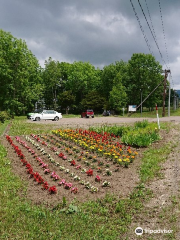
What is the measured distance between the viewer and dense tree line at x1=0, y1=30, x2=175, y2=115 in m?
35.6

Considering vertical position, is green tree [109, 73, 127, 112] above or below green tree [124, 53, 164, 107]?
below

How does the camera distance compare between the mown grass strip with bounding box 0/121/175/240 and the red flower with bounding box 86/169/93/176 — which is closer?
the mown grass strip with bounding box 0/121/175/240

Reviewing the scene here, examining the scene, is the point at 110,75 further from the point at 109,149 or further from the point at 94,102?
the point at 109,149

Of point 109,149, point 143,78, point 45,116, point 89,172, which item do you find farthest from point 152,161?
point 143,78

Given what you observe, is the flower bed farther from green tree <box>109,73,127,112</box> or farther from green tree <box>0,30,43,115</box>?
green tree <box>109,73,127,112</box>

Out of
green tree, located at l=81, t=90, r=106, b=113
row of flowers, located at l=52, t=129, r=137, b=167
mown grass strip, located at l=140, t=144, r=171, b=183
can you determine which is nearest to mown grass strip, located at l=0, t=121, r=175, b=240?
mown grass strip, located at l=140, t=144, r=171, b=183

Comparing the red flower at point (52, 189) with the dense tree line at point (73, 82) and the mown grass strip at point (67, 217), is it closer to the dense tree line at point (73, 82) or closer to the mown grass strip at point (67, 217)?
the mown grass strip at point (67, 217)

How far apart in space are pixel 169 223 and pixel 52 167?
4338 millimetres

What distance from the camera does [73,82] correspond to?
58.2 meters

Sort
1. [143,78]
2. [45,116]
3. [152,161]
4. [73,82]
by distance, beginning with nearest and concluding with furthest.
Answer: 1. [152,161]
2. [45,116]
3. [143,78]
4. [73,82]

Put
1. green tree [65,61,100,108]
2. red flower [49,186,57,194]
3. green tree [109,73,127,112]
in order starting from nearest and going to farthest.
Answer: red flower [49,186,57,194] → green tree [109,73,127,112] → green tree [65,61,100,108]

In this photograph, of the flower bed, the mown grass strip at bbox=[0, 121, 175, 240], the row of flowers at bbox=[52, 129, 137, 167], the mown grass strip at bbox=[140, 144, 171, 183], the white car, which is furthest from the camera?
the white car

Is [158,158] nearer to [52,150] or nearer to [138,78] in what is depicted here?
[52,150]

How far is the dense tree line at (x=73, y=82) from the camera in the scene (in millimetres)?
35594
